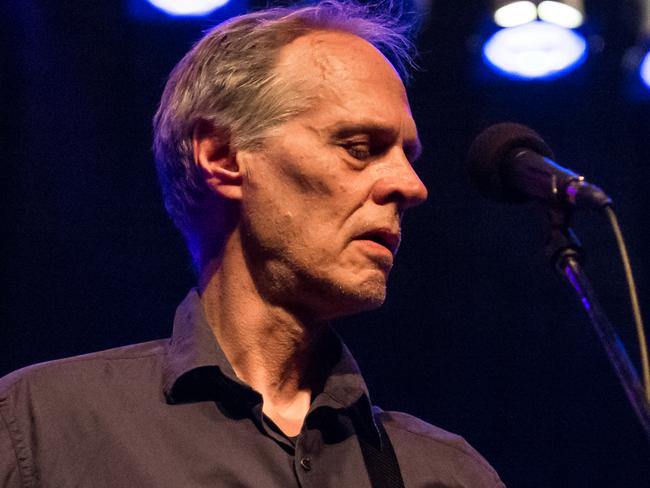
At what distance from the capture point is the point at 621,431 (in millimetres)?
3416

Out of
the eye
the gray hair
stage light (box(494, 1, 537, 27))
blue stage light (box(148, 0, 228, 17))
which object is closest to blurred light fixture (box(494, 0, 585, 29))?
stage light (box(494, 1, 537, 27))

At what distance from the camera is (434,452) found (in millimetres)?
2191

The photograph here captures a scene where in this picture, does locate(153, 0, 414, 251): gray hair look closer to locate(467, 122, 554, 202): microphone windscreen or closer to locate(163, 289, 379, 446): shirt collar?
locate(163, 289, 379, 446): shirt collar

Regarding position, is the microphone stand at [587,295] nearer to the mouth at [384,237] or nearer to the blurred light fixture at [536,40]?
the mouth at [384,237]

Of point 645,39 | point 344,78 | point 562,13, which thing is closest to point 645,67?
point 645,39

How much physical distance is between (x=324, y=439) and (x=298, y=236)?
431 millimetres

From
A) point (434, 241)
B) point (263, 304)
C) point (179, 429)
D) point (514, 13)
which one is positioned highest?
point (514, 13)

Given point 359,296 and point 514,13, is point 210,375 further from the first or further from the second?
point 514,13

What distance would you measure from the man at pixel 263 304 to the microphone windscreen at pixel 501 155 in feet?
0.63

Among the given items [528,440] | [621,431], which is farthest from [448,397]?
[621,431]

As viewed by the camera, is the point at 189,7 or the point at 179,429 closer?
the point at 179,429

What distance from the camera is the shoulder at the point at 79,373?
1.89 m

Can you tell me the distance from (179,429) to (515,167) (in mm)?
812

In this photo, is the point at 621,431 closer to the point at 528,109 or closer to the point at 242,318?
the point at 528,109
